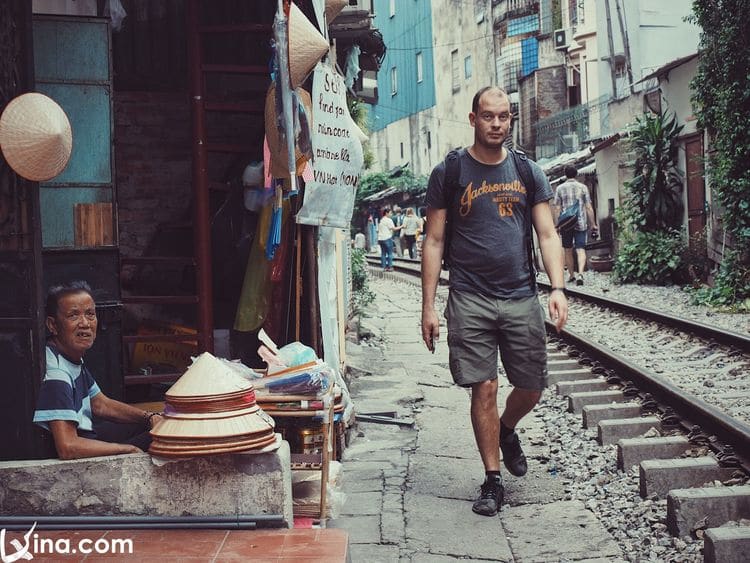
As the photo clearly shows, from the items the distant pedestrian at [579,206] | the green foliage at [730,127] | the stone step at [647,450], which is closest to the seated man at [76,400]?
the stone step at [647,450]

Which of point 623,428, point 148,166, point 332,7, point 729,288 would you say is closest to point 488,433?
point 623,428

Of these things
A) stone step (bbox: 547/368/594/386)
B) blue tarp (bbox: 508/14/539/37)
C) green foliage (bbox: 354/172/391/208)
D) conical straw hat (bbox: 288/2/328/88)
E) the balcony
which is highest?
the balcony

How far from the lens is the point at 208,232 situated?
6316 mm

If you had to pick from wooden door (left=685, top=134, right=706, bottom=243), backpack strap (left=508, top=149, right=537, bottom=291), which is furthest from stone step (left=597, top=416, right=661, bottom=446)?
wooden door (left=685, top=134, right=706, bottom=243)

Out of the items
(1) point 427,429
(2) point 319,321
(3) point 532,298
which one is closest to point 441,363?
(1) point 427,429

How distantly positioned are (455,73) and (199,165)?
39348 mm

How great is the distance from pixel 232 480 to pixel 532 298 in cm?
197

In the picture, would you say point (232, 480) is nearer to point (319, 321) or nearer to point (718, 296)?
point (319, 321)

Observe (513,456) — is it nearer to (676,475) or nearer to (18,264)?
(676,475)

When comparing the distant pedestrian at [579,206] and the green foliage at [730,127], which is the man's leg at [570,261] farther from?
the green foliage at [730,127]

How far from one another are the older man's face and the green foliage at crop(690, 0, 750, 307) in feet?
34.7

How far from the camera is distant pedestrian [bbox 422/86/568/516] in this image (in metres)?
4.88

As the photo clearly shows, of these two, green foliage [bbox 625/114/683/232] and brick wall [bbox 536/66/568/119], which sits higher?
brick wall [bbox 536/66/568/119]

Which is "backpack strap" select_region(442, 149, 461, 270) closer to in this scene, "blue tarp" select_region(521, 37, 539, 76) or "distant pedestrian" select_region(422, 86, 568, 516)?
"distant pedestrian" select_region(422, 86, 568, 516)
